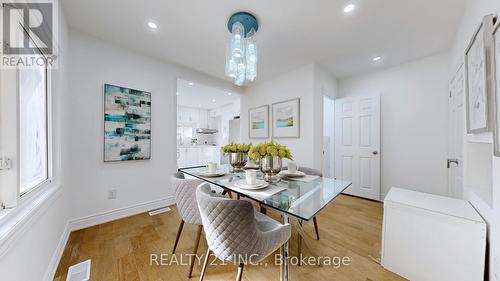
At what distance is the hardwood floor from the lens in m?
1.37

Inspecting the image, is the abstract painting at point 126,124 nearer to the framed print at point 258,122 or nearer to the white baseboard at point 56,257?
the white baseboard at point 56,257

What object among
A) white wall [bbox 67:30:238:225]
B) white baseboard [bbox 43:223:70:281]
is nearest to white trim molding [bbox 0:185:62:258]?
white baseboard [bbox 43:223:70:281]

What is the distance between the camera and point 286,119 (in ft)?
10.8

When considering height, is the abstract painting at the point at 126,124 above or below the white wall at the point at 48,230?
above

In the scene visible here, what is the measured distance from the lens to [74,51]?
206 centimetres

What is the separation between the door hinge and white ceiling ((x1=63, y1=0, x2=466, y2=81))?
1615mm

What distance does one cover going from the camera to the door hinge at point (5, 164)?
0.87 meters

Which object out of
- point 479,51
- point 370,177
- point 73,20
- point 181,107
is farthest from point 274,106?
point 181,107

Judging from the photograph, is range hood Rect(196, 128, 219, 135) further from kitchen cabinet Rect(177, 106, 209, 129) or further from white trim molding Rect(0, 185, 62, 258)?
white trim molding Rect(0, 185, 62, 258)

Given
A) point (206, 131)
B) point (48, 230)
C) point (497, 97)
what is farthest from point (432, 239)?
point (206, 131)

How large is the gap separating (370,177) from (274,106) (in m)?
2.23

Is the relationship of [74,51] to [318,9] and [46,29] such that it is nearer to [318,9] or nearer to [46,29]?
[46,29]

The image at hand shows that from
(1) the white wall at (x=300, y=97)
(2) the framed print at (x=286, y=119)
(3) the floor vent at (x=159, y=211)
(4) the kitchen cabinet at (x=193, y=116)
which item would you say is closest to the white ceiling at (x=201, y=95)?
(4) the kitchen cabinet at (x=193, y=116)

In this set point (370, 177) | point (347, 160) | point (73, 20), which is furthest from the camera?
A: point (347, 160)
